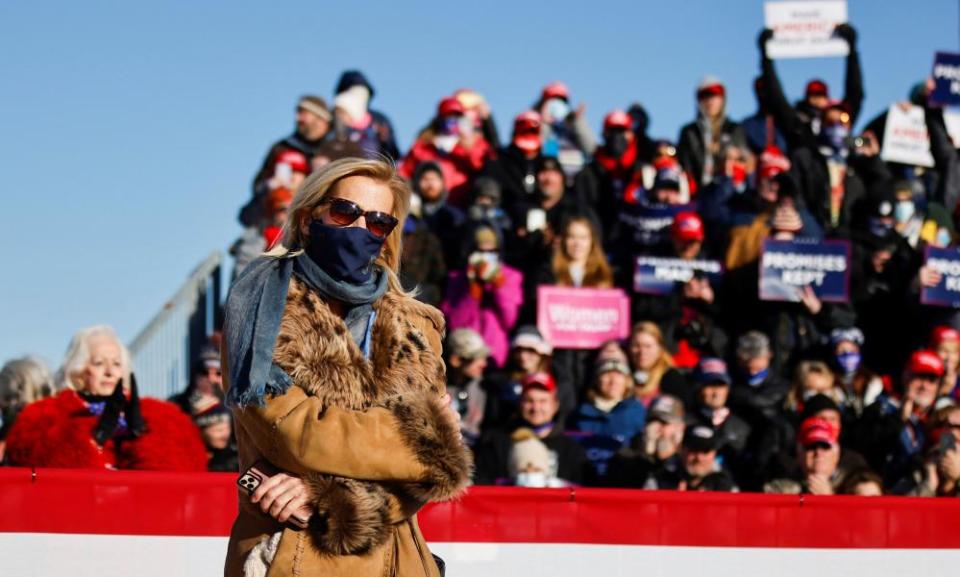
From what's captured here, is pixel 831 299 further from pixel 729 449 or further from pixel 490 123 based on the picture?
pixel 490 123

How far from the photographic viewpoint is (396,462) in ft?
12.0

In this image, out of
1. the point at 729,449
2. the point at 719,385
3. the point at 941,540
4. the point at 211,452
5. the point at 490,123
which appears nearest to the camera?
the point at 941,540

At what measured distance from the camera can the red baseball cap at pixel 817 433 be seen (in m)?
8.39

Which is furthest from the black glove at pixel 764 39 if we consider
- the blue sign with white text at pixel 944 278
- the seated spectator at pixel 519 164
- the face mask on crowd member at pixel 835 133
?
the blue sign with white text at pixel 944 278

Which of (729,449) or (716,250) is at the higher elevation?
(716,250)

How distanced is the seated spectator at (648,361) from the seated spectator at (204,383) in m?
2.69

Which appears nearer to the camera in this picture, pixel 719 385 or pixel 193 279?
pixel 719 385

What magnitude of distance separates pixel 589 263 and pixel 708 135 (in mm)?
2409

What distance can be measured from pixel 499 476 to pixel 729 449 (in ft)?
4.75

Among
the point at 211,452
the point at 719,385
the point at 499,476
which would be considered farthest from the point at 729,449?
the point at 211,452

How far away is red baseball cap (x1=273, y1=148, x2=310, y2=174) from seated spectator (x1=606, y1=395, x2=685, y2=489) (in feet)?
11.8

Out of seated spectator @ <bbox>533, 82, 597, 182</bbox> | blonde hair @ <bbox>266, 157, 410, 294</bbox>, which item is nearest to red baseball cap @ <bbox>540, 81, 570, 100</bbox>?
seated spectator @ <bbox>533, 82, 597, 182</bbox>

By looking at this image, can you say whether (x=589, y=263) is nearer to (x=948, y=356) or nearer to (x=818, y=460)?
(x=948, y=356)

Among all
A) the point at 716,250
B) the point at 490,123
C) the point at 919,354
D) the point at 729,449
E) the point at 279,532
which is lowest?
the point at 279,532
